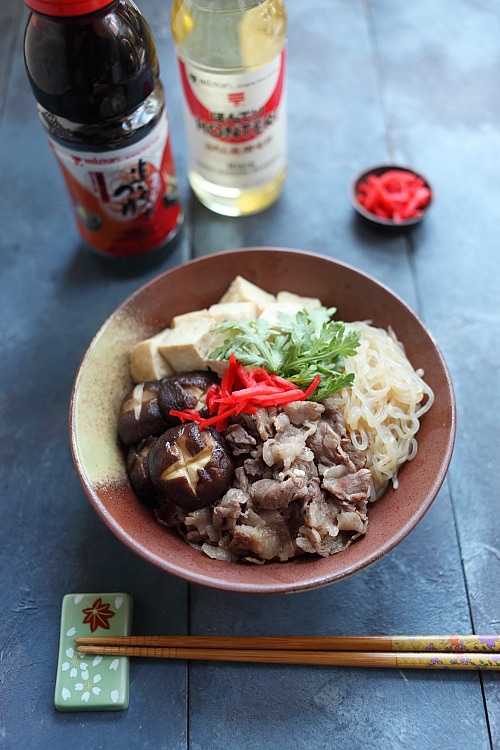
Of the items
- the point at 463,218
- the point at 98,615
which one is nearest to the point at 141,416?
the point at 98,615

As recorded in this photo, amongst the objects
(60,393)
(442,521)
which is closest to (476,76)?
(442,521)

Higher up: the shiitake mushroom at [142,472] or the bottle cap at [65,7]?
the bottle cap at [65,7]

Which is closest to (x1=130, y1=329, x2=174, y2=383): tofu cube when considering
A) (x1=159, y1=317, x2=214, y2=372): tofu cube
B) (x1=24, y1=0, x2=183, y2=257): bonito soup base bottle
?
(x1=159, y1=317, x2=214, y2=372): tofu cube

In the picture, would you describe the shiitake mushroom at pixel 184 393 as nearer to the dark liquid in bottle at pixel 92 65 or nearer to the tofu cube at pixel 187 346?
the tofu cube at pixel 187 346

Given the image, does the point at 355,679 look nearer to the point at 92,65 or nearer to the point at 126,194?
the point at 126,194

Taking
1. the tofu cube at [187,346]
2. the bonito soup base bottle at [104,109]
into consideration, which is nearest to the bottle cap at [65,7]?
the bonito soup base bottle at [104,109]

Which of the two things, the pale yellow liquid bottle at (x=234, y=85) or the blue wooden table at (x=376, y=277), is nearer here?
the blue wooden table at (x=376, y=277)
